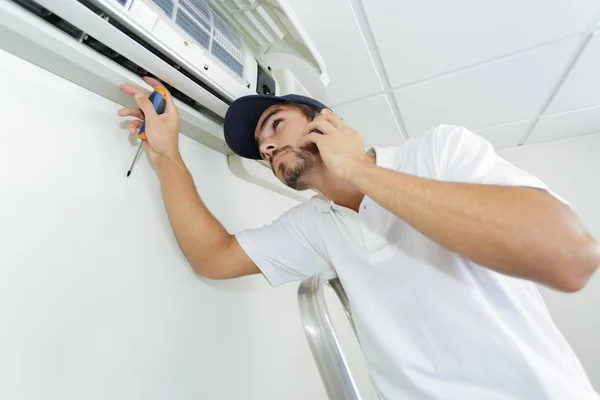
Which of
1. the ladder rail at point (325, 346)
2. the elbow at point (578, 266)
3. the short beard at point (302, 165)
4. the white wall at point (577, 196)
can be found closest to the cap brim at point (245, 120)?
the short beard at point (302, 165)

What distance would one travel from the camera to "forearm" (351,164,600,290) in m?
0.43

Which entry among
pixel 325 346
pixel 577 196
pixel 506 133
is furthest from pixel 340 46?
pixel 577 196

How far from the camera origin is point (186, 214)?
698mm

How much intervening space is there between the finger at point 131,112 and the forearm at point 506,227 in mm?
597

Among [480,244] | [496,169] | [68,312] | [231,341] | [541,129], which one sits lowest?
[231,341]

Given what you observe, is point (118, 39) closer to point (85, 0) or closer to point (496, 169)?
point (85, 0)

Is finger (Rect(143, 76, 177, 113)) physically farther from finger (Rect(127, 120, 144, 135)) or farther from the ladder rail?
the ladder rail

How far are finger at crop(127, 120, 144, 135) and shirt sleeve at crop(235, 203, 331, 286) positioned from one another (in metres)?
0.37

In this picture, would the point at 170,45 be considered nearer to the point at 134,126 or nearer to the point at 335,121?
the point at 134,126

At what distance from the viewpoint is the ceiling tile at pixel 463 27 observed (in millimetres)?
1031

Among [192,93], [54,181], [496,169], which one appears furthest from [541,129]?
Result: [54,181]

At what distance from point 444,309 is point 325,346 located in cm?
26

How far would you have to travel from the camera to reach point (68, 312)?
0.47 m

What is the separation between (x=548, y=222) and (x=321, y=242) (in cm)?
53
